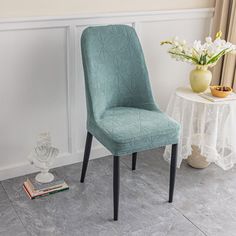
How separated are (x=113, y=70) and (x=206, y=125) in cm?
73

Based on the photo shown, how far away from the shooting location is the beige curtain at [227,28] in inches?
114

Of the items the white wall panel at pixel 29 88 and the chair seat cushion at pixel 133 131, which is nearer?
the chair seat cushion at pixel 133 131

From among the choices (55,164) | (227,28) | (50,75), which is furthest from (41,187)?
(227,28)

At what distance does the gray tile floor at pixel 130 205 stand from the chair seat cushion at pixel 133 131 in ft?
1.33

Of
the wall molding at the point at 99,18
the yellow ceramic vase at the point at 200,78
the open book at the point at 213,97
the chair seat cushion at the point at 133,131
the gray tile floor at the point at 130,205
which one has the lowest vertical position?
the gray tile floor at the point at 130,205

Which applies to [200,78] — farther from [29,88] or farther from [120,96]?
[29,88]

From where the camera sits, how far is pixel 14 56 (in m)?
2.36

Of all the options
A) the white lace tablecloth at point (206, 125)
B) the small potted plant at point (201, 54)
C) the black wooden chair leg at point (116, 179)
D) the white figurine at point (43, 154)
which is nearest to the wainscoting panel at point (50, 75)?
the white figurine at point (43, 154)

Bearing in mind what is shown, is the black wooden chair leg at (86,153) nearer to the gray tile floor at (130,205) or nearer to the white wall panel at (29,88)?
the gray tile floor at (130,205)

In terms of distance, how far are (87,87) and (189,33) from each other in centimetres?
113

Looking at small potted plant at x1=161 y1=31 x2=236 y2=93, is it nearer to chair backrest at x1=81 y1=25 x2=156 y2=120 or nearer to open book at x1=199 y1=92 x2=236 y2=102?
open book at x1=199 y1=92 x2=236 y2=102

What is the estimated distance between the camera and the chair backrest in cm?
227

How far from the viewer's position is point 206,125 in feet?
8.57

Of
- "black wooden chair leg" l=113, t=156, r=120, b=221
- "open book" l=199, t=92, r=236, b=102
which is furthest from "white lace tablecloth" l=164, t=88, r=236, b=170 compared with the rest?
"black wooden chair leg" l=113, t=156, r=120, b=221
